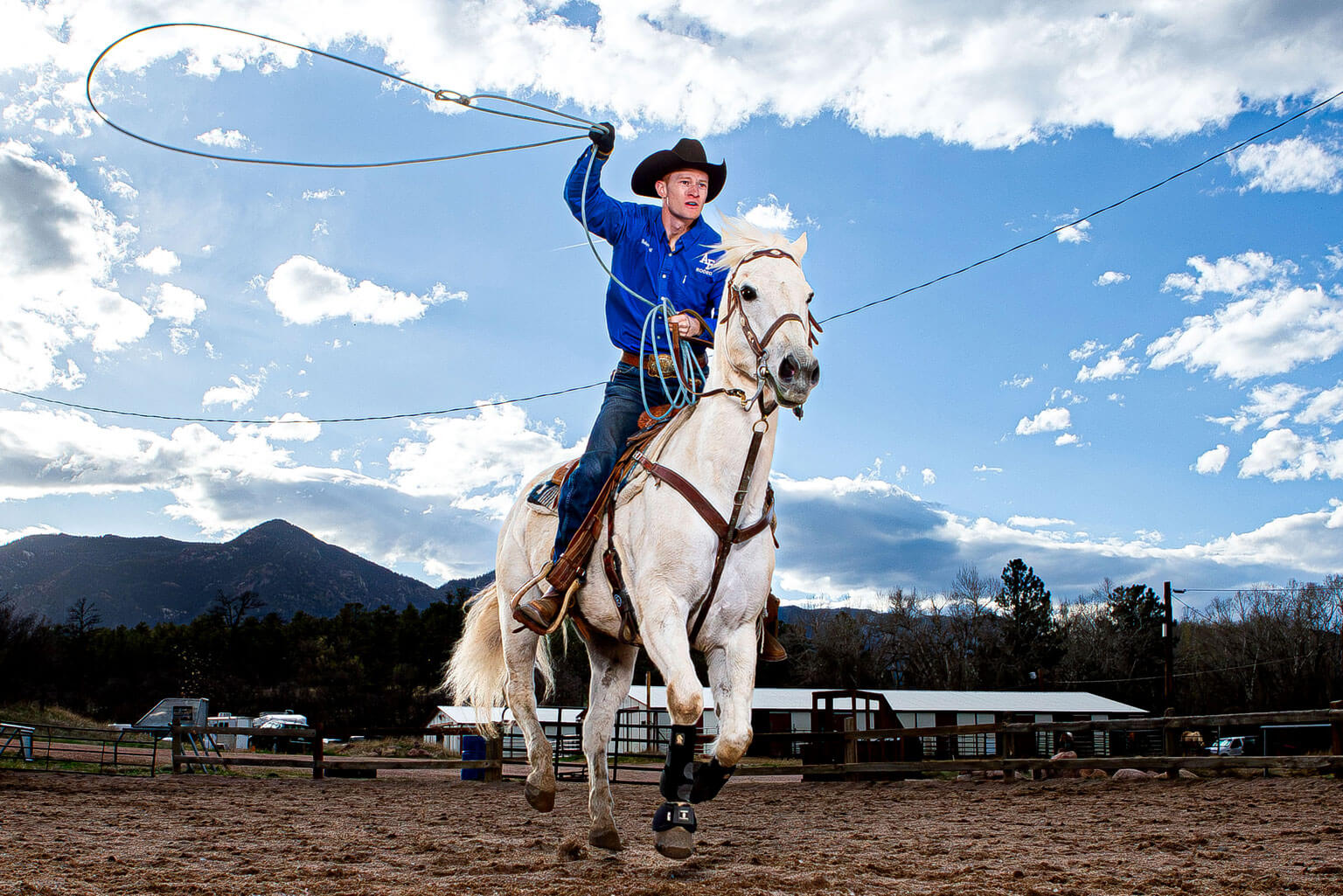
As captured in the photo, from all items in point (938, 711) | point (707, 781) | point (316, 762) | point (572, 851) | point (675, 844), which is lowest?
point (938, 711)

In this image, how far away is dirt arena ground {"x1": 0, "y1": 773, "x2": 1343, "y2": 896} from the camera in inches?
171

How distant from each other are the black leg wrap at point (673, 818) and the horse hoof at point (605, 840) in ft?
3.17

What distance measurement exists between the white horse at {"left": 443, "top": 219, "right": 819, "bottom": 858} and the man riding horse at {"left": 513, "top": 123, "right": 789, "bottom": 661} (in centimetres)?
33

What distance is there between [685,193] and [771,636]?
9.37ft

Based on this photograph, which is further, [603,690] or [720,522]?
[603,690]

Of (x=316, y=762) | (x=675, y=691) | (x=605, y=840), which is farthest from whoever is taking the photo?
(x=316, y=762)

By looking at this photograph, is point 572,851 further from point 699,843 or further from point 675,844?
point 699,843

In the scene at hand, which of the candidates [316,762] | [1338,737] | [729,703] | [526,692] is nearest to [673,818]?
[729,703]

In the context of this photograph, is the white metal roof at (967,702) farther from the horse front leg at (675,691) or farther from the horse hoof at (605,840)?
the horse front leg at (675,691)

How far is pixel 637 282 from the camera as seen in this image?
20.4ft

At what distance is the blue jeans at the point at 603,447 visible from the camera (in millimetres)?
5582

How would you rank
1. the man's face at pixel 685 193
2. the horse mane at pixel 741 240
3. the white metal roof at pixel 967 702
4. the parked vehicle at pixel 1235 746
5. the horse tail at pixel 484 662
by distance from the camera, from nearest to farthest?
the horse mane at pixel 741 240 → the man's face at pixel 685 193 → the horse tail at pixel 484 662 → the parked vehicle at pixel 1235 746 → the white metal roof at pixel 967 702

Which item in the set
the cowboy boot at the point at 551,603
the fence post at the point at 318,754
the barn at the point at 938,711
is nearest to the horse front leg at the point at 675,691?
the cowboy boot at the point at 551,603

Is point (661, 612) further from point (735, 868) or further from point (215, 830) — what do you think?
point (215, 830)
